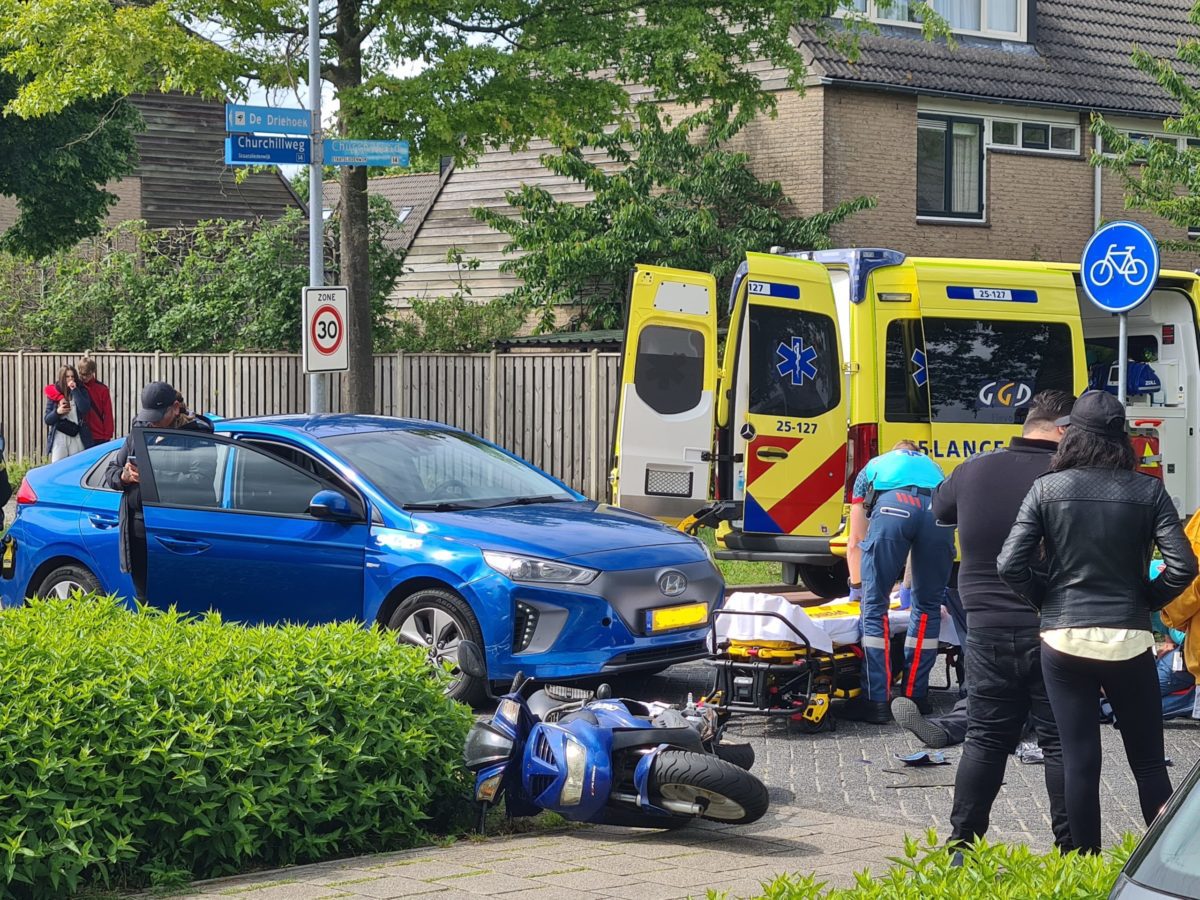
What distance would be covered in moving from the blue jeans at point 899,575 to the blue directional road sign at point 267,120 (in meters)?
7.21

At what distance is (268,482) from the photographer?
9938mm

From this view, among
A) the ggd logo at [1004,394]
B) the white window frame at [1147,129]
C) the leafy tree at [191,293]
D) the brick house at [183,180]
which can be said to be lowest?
the ggd logo at [1004,394]

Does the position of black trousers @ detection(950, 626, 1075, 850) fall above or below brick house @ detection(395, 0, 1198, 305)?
below

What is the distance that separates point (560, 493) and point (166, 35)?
9.04 metres

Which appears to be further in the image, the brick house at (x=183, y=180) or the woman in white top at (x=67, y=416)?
the brick house at (x=183, y=180)

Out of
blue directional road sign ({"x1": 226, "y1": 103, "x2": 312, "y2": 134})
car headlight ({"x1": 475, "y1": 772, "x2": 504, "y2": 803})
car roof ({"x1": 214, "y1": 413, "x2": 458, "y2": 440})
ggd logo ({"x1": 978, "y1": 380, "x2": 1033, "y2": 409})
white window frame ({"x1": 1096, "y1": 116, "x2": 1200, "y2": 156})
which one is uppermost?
white window frame ({"x1": 1096, "y1": 116, "x2": 1200, "y2": 156})

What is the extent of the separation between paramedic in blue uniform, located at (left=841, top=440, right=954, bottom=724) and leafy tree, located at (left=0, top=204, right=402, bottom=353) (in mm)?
16421

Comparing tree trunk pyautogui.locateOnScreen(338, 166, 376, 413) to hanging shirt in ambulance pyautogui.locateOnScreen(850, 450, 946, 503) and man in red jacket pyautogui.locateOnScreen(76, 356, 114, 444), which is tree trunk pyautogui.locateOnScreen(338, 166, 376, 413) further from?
hanging shirt in ambulance pyautogui.locateOnScreen(850, 450, 946, 503)

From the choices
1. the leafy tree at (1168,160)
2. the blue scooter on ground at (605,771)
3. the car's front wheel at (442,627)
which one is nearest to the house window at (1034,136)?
the leafy tree at (1168,160)

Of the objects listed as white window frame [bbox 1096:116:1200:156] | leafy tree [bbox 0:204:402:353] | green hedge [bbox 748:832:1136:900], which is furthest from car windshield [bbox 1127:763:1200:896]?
white window frame [bbox 1096:116:1200:156]

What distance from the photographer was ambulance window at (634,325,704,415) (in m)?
12.9

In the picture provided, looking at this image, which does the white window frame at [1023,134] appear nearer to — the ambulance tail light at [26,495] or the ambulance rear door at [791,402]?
the ambulance rear door at [791,402]

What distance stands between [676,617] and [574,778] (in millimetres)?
3030

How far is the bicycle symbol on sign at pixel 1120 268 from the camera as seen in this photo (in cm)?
1143
